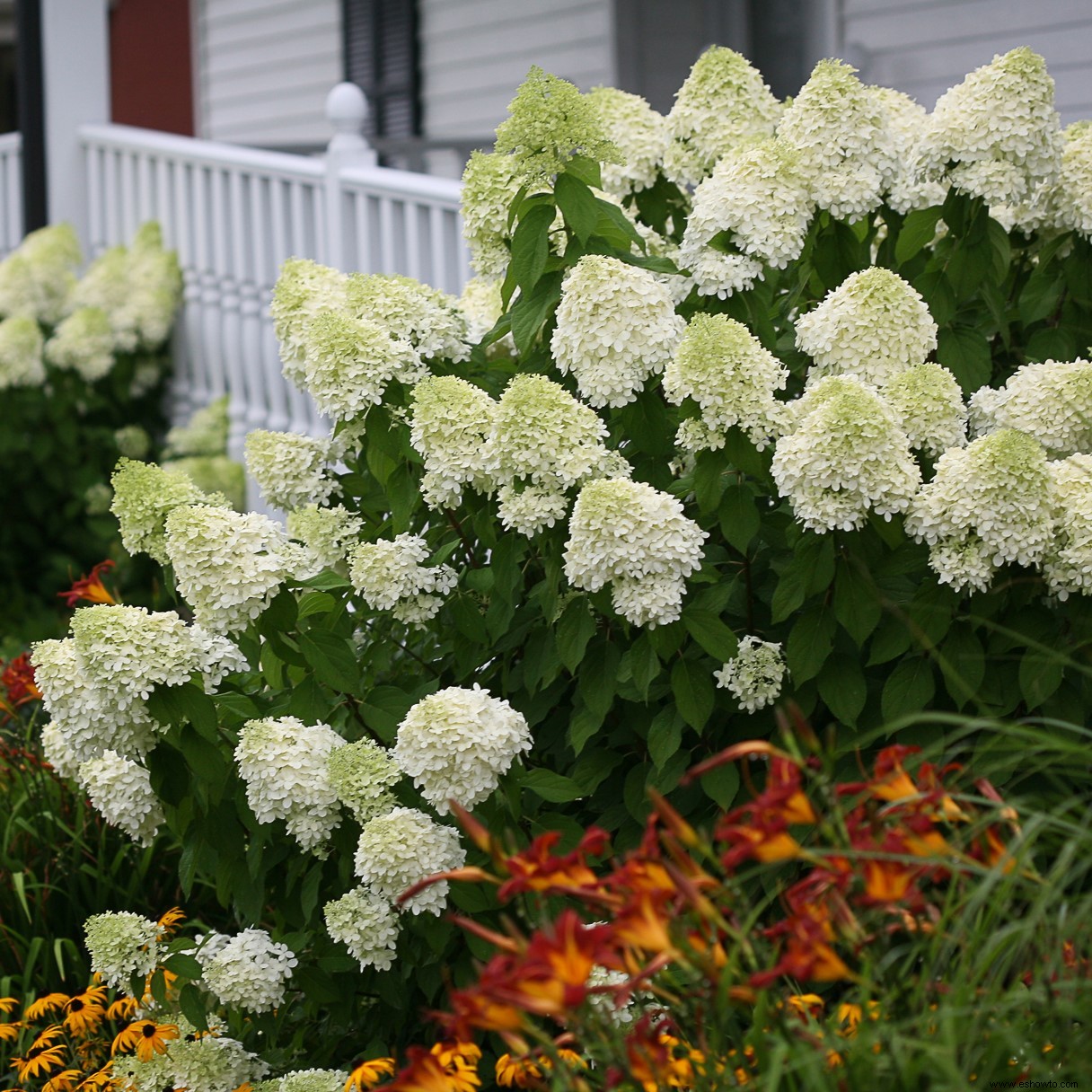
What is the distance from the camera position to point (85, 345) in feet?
21.2

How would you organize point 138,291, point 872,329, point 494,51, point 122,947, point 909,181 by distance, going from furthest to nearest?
point 494,51
point 138,291
point 909,181
point 122,947
point 872,329

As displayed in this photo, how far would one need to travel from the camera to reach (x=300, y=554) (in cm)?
244

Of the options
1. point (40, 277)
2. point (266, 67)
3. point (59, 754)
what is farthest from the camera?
point (266, 67)

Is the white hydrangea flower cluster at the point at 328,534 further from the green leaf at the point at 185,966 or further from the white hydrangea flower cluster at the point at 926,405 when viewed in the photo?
the white hydrangea flower cluster at the point at 926,405

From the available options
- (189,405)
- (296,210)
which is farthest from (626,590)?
(189,405)

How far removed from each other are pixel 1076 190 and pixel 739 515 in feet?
3.13

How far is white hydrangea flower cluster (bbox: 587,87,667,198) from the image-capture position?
3.04 m

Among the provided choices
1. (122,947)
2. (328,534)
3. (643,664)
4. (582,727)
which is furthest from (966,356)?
(122,947)

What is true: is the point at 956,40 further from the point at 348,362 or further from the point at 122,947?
the point at 122,947

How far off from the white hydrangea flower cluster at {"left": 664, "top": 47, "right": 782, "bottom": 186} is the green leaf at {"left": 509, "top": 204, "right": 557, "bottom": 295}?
63cm

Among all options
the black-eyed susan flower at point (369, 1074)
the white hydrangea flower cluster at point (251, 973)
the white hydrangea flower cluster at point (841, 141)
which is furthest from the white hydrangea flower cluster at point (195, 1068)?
the white hydrangea flower cluster at point (841, 141)

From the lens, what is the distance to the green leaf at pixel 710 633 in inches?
89.7

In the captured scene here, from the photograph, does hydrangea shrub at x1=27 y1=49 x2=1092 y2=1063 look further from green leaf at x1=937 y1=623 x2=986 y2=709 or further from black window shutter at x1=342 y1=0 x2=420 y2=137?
black window shutter at x1=342 y1=0 x2=420 y2=137

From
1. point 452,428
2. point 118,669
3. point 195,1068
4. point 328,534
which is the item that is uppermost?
point 452,428
